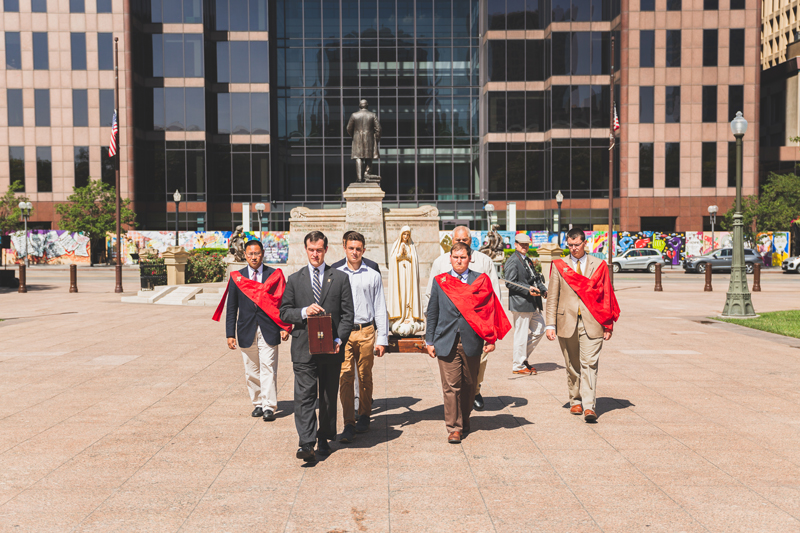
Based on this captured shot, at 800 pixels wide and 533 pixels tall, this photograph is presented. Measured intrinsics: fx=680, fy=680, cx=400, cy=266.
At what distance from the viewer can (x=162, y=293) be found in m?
21.5

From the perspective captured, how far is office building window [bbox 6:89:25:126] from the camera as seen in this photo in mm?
52500

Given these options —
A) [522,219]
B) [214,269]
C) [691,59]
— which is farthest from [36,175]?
[691,59]

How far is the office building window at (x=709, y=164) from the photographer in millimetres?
51688

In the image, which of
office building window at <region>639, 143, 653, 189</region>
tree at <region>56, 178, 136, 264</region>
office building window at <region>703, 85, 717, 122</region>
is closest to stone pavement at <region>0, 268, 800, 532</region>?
tree at <region>56, 178, 136, 264</region>

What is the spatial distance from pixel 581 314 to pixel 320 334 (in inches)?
121

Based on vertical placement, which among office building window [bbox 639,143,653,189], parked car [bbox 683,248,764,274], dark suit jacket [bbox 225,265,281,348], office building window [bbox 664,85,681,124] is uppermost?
office building window [bbox 664,85,681,124]

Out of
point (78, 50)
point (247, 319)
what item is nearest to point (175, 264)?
point (247, 319)

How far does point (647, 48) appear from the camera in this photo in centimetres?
5094

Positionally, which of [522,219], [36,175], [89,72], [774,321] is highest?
[89,72]

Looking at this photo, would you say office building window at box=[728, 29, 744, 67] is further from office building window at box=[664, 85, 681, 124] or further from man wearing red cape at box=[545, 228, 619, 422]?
man wearing red cape at box=[545, 228, 619, 422]

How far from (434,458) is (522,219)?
50.7 metres

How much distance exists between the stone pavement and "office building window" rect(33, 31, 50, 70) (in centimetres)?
Result: 4905

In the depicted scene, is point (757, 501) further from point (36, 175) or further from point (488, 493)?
point (36, 175)

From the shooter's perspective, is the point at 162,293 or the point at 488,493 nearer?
the point at 488,493
